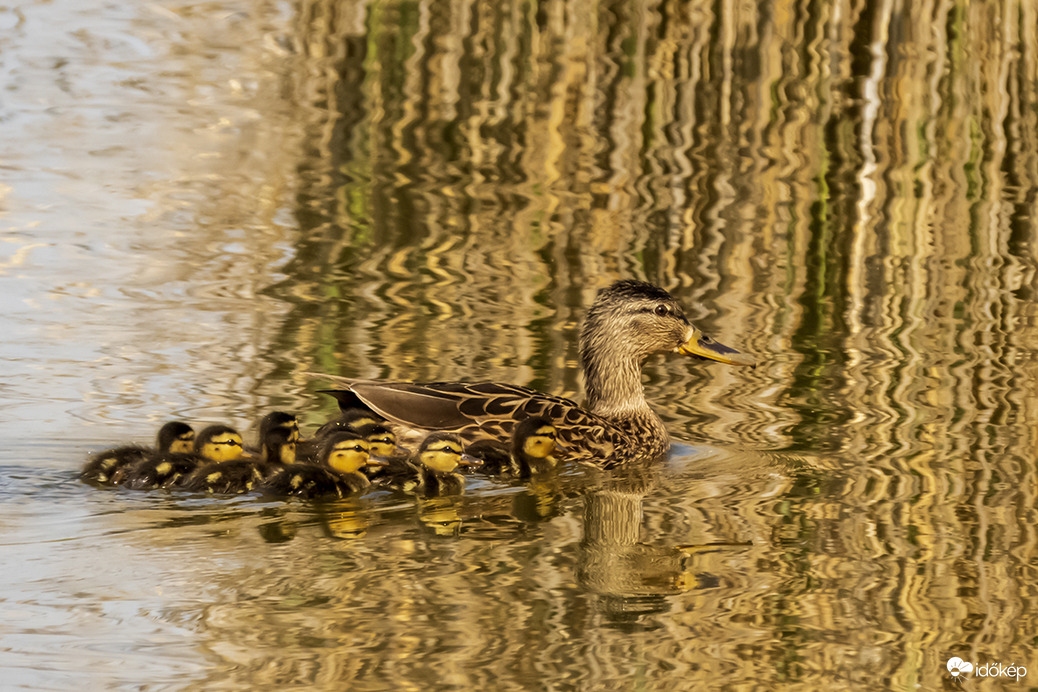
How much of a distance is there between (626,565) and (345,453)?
117 centimetres

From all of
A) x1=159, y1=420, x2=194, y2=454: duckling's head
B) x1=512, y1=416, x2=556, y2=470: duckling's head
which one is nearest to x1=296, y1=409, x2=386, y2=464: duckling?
x1=159, y1=420, x2=194, y2=454: duckling's head

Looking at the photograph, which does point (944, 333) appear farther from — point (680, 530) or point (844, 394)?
point (680, 530)

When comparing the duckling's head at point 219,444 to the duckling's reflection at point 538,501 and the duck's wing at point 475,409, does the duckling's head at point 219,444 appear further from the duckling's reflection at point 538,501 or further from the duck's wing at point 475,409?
the duckling's reflection at point 538,501

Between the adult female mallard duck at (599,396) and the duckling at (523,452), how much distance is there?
12 centimetres

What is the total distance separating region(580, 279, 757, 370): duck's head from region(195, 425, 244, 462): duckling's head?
1.84 m

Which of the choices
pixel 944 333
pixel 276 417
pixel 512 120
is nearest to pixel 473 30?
pixel 512 120

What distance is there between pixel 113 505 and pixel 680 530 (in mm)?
1920

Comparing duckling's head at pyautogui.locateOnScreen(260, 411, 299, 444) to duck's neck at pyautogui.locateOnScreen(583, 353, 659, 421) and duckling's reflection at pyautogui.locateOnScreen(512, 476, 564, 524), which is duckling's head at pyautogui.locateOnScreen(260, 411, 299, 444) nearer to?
duckling's reflection at pyautogui.locateOnScreen(512, 476, 564, 524)

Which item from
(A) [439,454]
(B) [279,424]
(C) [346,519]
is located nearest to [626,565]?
(C) [346,519]

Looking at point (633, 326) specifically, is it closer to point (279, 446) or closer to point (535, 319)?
point (535, 319)

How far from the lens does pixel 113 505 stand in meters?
5.26

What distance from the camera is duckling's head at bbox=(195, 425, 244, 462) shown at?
5.57 meters

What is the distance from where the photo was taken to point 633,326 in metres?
6.81

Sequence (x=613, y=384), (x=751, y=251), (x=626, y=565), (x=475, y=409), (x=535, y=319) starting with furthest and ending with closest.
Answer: (x=751, y=251) < (x=535, y=319) < (x=613, y=384) < (x=475, y=409) < (x=626, y=565)
